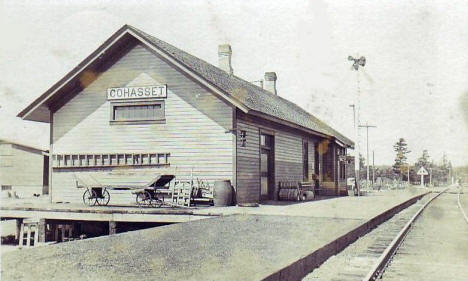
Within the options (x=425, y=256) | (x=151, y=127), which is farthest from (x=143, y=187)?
(x=425, y=256)

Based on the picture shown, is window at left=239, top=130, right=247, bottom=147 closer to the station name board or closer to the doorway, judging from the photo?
the doorway

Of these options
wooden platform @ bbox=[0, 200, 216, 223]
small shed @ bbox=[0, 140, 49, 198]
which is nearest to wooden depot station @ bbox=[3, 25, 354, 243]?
wooden platform @ bbox=[0, 200, 216, 223]

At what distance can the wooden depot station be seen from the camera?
1556 centimetres

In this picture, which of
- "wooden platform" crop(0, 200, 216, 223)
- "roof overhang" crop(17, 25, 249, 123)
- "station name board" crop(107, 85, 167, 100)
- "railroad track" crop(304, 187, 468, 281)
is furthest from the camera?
"station name board" crop(107, 85, 167, 100)

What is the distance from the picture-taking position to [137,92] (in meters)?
16.6

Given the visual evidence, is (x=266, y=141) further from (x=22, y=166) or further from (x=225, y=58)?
(x=22, y=166)

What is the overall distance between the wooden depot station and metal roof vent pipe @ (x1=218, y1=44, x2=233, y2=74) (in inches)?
247

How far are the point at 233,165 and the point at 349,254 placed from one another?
7275 mm

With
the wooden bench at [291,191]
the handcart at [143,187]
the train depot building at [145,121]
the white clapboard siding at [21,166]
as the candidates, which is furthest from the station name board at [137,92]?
the white clapboard siding at [21,166]

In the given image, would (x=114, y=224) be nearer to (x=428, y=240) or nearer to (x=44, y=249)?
(x=44, y=249)

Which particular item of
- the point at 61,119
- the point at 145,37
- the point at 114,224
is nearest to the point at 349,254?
the point at 114,224

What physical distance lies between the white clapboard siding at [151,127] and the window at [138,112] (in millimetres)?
193

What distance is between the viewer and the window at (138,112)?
1642cm

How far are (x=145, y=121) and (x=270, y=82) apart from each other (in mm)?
16658
